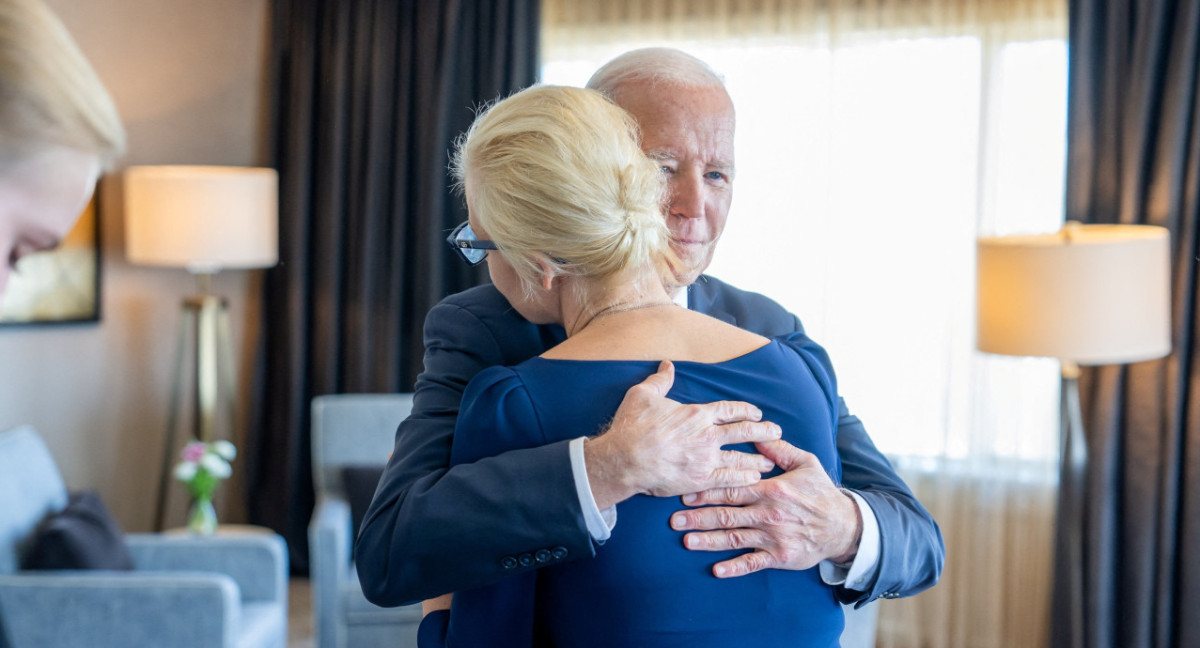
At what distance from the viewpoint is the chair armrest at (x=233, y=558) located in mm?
3490

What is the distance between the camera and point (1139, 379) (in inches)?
150

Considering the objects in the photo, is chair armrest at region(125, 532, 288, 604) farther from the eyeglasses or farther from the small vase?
the eyeglasses

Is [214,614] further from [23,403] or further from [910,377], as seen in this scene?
[910,377]

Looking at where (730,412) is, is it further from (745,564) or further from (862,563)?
(862,563)

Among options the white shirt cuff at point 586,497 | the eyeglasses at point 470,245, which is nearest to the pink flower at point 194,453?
the eyeglasses at point 470,245

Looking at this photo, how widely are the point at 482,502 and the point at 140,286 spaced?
4.07 metres

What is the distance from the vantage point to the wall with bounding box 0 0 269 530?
13.5 ft

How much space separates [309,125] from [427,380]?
4.03m

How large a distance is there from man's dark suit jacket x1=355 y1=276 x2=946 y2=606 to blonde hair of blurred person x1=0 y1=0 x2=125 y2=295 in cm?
52

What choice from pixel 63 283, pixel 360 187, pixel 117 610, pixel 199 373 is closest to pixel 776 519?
pixel 117 610

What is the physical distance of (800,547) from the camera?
3.69 feet

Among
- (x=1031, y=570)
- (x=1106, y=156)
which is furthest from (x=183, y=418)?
(x=1106, y=156)

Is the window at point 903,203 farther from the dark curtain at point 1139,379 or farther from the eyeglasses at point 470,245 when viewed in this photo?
the eyeglasses at point 470,245

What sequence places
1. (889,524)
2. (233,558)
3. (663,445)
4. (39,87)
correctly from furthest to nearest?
(233,558), (889,524), (663,445), (39,87)
